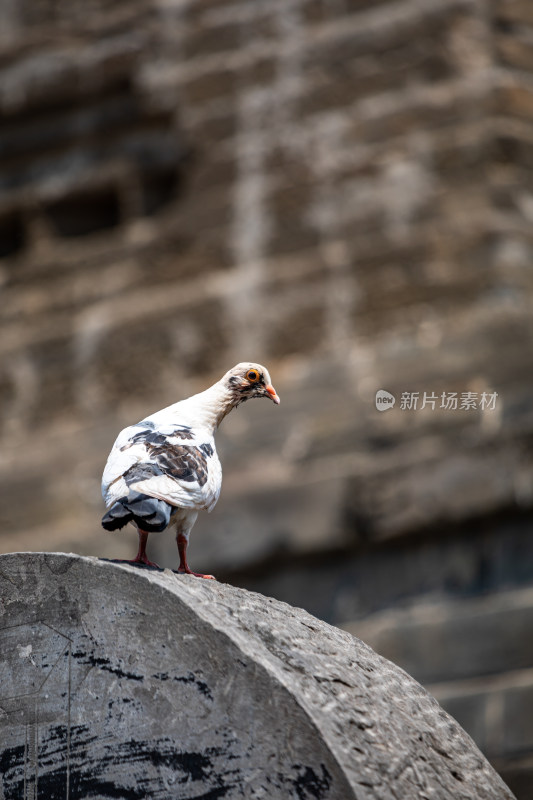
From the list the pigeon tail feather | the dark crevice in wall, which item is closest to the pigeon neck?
the pigeon tail feather

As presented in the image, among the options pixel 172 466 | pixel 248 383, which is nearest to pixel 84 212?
pixel 248 383

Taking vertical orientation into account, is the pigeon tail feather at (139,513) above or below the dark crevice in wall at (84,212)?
below

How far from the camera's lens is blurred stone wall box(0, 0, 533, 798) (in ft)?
14.2

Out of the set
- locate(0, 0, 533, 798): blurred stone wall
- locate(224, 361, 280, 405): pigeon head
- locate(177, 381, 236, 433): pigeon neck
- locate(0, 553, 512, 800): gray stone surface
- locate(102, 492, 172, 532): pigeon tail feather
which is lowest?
locate(0, 553, 512, 800): gray stone surface

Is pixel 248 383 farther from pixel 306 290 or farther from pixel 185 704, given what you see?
pixel 306 290

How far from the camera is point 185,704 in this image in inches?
72.1

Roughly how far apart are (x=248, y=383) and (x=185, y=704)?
2.35ft

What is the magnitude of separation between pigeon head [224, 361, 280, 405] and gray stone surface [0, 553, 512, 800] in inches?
17.1

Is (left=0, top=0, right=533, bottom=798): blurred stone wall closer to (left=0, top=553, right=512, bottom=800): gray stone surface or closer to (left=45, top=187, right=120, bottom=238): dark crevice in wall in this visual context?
(left=45, top=187, right=120, bottom=238): dark crevice in wall

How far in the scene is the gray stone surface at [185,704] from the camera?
1.77m

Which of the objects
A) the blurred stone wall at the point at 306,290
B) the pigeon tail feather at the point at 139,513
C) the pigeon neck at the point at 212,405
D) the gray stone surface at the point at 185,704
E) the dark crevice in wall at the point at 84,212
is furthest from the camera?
the dark crevice in wall at the point at 84,212

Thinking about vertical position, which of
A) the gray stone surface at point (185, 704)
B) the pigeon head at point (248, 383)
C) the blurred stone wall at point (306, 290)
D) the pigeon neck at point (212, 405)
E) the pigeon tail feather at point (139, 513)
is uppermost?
the blurred stone wall at point (306, 290)

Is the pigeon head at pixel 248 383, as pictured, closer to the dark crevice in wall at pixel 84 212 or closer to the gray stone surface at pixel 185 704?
the gray stone surface at pixel 185 704

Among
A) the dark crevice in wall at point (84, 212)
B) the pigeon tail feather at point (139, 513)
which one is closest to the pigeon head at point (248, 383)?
the pigeon tail feather at point (139, 513)
